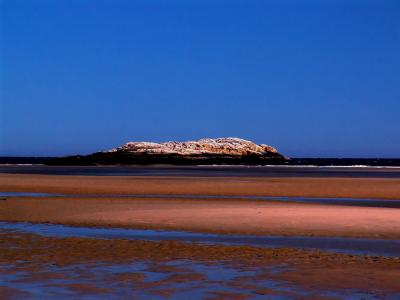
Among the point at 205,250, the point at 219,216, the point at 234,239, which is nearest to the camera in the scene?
the point at 205,250

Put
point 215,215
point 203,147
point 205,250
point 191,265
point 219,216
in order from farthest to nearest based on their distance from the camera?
1. point 203,147
2. point 215,215
3. point 219,216
4. point 205,250
5. point 191,265

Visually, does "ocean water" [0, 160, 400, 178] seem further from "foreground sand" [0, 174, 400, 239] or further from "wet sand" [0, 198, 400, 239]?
"wet sand" [0, 198, 400, 239]

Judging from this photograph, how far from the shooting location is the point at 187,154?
135875 millimetres

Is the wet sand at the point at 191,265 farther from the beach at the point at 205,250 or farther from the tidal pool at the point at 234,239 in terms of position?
the tidal pool at the point at 234,239

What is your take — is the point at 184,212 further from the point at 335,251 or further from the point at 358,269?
the point at 358,269

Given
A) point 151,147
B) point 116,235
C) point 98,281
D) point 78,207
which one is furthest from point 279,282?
point 151,147

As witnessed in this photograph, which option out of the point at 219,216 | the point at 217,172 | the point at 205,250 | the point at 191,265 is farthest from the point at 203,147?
the point at 191,265

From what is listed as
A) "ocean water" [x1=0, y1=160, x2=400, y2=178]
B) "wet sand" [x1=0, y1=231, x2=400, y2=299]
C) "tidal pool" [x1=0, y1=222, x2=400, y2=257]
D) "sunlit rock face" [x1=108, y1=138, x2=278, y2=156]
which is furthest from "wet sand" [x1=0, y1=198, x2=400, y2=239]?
"sunlit rock face" [x1=108, y1=138, x2=278, y2=156]

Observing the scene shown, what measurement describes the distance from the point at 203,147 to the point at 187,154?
757cm

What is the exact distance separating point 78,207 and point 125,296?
15.4 m

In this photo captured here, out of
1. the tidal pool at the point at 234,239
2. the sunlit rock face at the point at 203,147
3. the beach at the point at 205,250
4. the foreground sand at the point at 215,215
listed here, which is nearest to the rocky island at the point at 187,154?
the sunlit rock face at the point at 203,147

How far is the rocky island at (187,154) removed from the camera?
131 m

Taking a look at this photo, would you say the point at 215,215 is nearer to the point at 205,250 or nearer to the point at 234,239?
the point at 234,239

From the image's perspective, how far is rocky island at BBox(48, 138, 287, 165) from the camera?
429 feet
